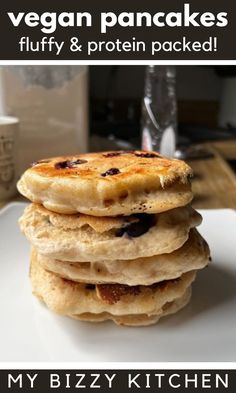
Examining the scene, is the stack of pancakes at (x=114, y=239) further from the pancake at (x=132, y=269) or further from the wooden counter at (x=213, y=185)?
the wooden counter at (x=213, y=185)

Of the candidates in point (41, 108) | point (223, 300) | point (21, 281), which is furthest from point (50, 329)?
point (41, 108)

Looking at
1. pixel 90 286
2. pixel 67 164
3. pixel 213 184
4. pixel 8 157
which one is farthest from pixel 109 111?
pixel 90 286

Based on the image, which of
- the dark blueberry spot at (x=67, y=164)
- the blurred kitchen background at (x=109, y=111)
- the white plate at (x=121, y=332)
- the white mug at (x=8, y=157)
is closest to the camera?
the white plate at (x=121, y=332)

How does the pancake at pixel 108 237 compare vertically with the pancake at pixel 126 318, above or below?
above

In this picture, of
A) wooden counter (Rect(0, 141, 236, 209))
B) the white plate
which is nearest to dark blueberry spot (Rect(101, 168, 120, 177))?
the white plate

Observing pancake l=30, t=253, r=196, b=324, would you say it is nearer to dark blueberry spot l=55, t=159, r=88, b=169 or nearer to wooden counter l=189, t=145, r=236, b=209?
dark blueberry spot l=55, t=159, r=88, b=169

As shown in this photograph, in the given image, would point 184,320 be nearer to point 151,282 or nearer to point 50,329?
point 151,282

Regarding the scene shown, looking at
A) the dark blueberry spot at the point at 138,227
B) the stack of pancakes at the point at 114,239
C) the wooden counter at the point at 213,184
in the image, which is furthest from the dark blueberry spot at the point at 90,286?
the wooden counter at the point at 213,184
